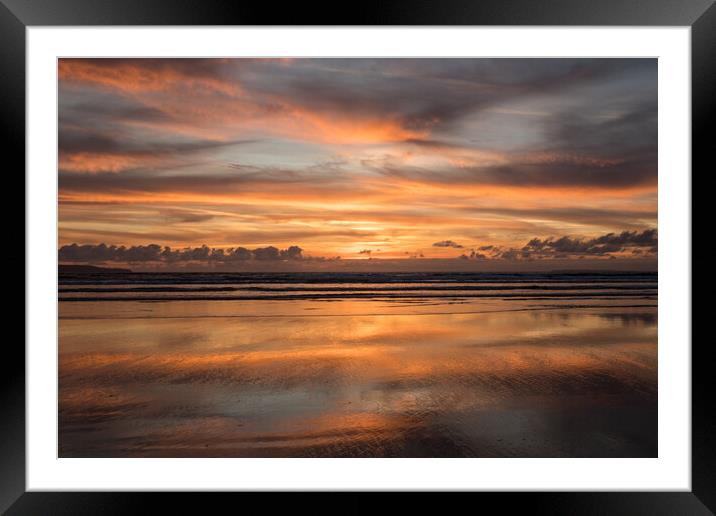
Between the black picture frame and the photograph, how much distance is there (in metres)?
0.72

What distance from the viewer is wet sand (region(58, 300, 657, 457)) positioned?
2.13m

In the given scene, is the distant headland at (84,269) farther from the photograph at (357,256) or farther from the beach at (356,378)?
the beach at (356,378)

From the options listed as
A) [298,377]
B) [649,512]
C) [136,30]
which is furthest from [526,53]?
[298,377]

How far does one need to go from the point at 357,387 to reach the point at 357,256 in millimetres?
6712

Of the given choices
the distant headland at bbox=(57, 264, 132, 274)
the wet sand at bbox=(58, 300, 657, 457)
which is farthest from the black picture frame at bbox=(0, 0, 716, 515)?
the distant headland at bbox=(57, 264, 132, 274)

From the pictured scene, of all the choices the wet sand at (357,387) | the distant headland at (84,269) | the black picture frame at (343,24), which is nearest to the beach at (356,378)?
the wet sand at (357,387)

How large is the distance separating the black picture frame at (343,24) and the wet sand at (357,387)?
0.72 metres

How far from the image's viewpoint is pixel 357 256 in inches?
379

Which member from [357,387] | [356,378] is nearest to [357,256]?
[356,378]

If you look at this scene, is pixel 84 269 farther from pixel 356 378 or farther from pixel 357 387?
pixel 357 387

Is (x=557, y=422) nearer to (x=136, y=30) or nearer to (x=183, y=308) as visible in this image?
(x=136, y=30)

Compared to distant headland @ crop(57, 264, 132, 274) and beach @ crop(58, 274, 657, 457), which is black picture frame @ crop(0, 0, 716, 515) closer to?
beach @ crop(58, 274, 657, 457)

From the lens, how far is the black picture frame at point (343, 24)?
127 centimetres

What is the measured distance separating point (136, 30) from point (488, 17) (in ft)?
3.29
